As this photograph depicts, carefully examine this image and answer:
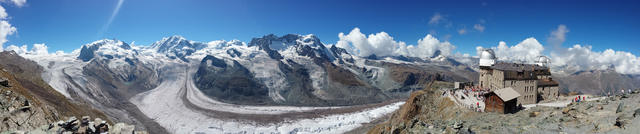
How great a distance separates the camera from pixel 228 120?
103562 millimetres

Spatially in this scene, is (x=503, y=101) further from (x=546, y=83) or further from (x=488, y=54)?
(x=488, y=54)

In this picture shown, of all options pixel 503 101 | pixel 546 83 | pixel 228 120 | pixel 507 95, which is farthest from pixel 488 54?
pixel 228 120

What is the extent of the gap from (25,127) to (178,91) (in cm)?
16795

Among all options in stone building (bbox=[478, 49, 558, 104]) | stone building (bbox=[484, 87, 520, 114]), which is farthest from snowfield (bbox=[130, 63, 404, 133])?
stone building (bbox=[484, 87, 520, 114])

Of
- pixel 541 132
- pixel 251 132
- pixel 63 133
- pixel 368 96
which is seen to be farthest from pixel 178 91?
pixel 541 132

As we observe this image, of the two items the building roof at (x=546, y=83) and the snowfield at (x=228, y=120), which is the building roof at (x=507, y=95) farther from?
the snowfield at (x=228, y=120)

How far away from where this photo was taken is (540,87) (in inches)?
1580

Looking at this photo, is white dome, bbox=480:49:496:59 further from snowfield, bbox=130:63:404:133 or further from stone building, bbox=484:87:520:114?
snowfield, bbox=130:63:404:133

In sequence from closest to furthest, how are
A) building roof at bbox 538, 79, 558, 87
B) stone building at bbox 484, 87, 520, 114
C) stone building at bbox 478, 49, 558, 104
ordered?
stone building at bbox 484, 87, 520, 114 → stone building at bbox 478, 49, 558, 104 → building roof at bbox 538, 79, 558, 87

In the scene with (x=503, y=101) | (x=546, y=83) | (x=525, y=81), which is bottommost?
(x=503, y=101)

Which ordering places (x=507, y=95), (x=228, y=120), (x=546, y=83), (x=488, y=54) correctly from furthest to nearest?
1. (x=228, y=120)
2. (x=488, y=54)
3. (x=546, y=83)
4. (x=507, y=95)

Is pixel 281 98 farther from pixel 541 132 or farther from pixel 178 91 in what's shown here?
pixel 541 132

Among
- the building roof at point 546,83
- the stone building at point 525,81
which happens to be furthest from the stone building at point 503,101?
the building roof at point 546,83

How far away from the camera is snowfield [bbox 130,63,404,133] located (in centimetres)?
9069
